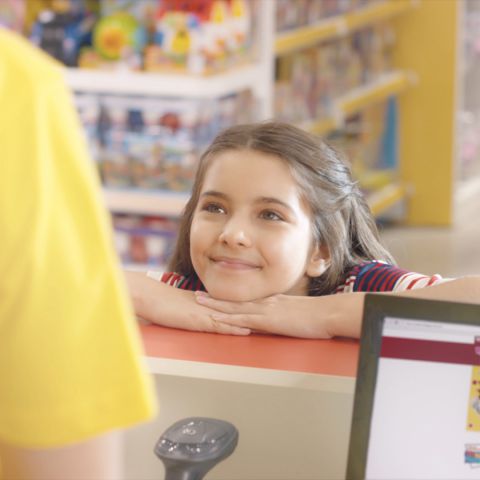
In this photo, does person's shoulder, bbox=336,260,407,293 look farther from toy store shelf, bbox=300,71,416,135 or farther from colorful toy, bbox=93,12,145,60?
toy store shelf, bbox=300,71,416,135

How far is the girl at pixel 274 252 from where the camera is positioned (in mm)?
1535

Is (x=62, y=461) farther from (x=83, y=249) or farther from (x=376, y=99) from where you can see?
(x=376, y=99)

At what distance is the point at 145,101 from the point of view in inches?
150

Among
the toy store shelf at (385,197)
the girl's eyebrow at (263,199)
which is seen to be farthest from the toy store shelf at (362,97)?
the girl's eyebrow at (263,199)

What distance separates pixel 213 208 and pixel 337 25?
12.1 ft

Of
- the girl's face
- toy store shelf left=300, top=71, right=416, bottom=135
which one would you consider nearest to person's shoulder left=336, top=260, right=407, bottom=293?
the girl's face

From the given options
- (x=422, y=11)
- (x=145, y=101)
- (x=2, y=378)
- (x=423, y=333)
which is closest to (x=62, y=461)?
(x=2, y=378)

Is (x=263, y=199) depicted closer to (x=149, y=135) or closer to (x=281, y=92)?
(x=149, y=135)

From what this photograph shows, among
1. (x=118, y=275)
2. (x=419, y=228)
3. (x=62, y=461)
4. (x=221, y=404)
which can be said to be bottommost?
(x=419, y=228)

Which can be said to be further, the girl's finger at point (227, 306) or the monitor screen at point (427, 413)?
the girl's finger at point (227, 306)

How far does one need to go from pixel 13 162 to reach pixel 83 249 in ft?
0.22

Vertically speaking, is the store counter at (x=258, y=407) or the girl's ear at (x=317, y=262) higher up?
the girl's ear at (x=317, y=262)

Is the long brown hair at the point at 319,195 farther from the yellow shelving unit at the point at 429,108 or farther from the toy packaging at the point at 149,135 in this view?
the yellow shelving unit at the point at 429,108

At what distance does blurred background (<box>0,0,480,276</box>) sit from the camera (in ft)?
12.3
